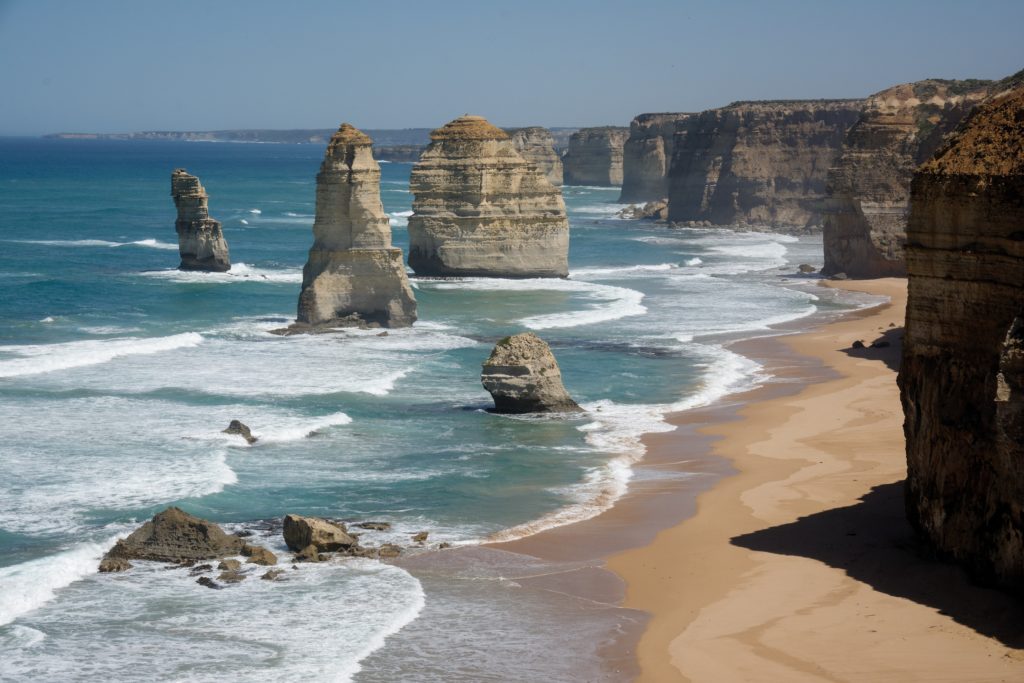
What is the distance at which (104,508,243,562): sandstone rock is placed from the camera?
711 inches

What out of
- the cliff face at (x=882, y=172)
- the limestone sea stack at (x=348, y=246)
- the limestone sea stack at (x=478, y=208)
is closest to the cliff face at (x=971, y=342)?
the limestone sea stack at (x=348, y=246)

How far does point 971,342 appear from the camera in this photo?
15.2m

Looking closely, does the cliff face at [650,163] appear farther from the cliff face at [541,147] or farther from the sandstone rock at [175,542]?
the sandstone rock at [175,542]

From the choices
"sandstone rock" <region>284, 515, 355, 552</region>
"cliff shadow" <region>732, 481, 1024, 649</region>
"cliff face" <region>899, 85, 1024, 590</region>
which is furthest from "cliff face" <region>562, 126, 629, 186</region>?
"cliff face" <region>899, 85, 1024, 590</region>

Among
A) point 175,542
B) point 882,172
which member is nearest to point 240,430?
point 175,542

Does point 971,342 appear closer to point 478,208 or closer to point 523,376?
point 523,376

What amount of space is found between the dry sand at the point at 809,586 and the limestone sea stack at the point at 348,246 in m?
16.6

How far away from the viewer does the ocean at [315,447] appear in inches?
594

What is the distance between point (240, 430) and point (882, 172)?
35.3 metres

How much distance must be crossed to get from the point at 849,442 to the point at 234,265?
4090 cm

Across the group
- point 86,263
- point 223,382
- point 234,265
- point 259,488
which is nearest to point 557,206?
point 234,265

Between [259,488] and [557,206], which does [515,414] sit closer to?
[259,488]

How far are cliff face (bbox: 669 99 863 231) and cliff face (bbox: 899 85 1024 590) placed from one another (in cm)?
7544

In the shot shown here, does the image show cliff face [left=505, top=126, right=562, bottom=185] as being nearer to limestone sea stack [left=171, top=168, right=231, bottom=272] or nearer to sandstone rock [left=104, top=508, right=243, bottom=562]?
limestone sea stack [left=171, top=168, right=231, bottom=272]
